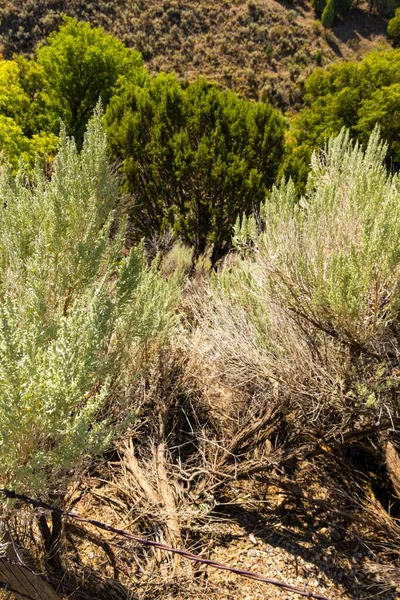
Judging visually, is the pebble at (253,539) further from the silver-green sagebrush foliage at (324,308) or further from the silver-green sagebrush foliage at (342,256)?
the silver-green sagebrush foliage at (342,256)

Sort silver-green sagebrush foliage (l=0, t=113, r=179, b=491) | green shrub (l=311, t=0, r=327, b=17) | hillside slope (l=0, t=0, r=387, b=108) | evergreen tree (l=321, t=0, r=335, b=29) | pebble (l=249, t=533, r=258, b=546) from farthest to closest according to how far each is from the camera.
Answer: green shrub (l=311, t=0, r=327, b=17) < evergreen tree (l=321, t=0, r=335, b=29) < hillside slope (l=0, t=0, r=387, b=108) < pebble (l=249, t=533, r=258, b=546) < silver-green sagebrush foliage (l=0, t=113, r=179, b=491)

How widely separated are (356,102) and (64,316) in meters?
17.6

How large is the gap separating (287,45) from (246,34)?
375cm

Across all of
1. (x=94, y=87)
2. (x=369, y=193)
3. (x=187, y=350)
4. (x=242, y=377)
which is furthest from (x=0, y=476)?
(x=94, y=87)

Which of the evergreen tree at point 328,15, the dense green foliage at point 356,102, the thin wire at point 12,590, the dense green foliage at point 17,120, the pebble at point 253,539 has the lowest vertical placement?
the pebble at point 253,539

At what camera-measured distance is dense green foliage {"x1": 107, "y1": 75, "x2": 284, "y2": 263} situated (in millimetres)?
7578

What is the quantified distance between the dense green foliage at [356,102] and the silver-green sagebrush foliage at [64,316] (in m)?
13.5

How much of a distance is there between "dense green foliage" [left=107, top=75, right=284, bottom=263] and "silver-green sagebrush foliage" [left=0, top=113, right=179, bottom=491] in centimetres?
454

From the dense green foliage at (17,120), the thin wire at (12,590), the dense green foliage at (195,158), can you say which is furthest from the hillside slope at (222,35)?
the thin wire at (12,590)

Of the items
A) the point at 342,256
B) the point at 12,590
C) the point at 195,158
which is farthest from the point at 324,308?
the point at 195,158

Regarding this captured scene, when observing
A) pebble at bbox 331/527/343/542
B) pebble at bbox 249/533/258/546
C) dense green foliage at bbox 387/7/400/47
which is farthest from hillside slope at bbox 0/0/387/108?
pebble at bbox 249/533/258/546

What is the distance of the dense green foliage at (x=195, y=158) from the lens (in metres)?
7.58

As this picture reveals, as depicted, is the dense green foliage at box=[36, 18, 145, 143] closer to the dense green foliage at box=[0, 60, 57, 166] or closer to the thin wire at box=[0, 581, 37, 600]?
the dense green foliage at box=[0, 60, 57, 166]

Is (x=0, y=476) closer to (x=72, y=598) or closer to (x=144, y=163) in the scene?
(x=72, y=598)
